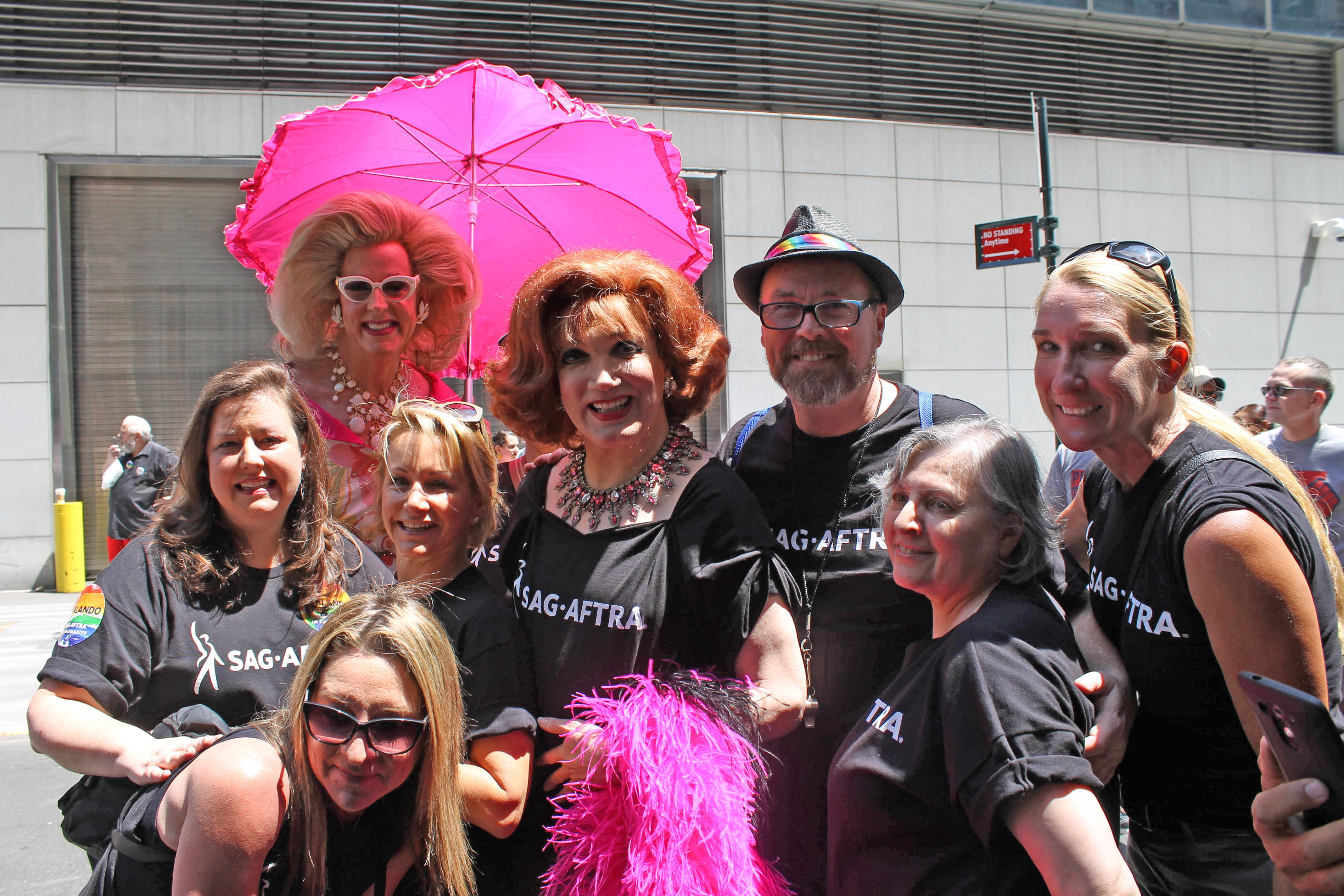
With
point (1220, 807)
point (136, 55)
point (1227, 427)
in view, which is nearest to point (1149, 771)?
point (1220, 807)

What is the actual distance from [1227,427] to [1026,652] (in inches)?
30.4

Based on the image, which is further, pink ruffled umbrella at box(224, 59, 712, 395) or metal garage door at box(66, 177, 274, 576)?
metal garage door at box(66, 177, 274, 576)

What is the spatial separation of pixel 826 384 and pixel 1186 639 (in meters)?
1.00

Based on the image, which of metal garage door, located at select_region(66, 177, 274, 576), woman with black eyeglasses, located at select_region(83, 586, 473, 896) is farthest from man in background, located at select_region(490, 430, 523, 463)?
woman with black eyeglasses, located at select_region(83, 586, 473, 896)

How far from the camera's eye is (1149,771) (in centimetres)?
177

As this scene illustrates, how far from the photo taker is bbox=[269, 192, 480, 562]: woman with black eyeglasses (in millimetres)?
2982

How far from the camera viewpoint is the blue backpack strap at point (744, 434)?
2.54 metres

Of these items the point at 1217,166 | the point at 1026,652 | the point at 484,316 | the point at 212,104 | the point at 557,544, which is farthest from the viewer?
the point at 1217,166

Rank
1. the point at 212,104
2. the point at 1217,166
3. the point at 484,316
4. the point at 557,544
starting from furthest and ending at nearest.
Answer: the point at 1217,166, the point at 212,104, the point at 484,316, the point at 557,544

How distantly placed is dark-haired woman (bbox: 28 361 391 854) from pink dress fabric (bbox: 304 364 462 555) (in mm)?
406

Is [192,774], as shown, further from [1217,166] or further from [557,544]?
[1217,166]

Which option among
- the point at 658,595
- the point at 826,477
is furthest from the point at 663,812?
the point at 826,477

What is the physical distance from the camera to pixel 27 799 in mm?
4555

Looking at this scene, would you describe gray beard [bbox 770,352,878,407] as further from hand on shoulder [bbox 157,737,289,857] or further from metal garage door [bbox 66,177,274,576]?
metal garage door [bbox 66,177,274,576]
